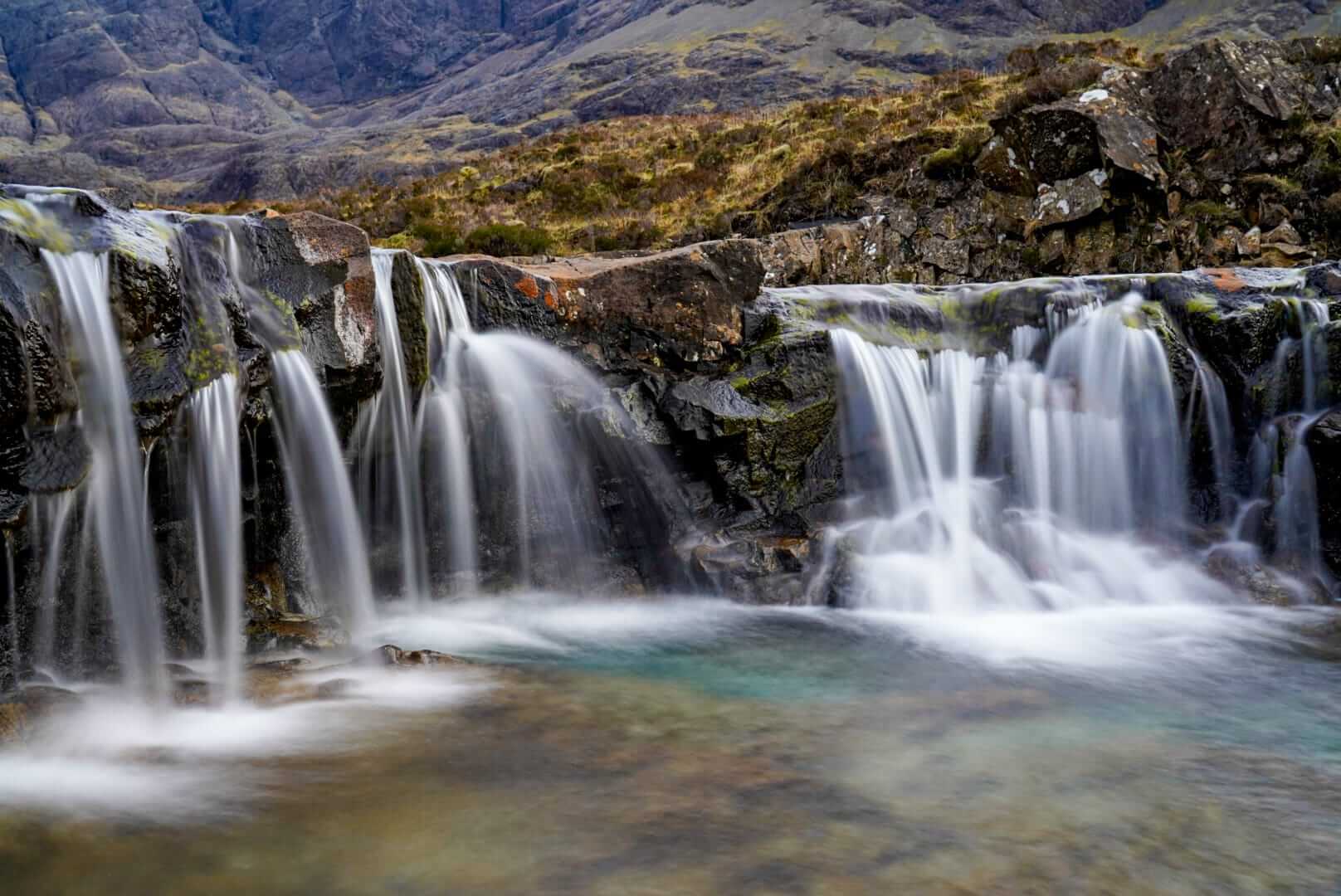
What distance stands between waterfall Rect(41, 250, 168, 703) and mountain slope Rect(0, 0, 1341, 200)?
44.0 m

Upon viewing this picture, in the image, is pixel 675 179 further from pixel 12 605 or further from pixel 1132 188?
pixel 12 605

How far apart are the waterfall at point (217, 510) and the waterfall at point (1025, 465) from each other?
5.84 meters

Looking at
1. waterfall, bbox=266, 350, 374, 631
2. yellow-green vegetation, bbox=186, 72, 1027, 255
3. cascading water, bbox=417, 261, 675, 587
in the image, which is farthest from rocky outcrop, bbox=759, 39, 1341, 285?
waterfall, bbox=266, 350, 374, 631

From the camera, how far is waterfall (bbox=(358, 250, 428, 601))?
8.17 meters

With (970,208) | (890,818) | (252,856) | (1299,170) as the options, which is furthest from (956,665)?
(1299,170)

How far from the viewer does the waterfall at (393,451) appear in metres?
8.17

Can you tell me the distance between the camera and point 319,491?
25.1ft

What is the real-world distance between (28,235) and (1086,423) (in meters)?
10.4

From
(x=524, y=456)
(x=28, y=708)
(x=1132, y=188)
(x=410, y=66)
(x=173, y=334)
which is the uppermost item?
(x=410, y=66)

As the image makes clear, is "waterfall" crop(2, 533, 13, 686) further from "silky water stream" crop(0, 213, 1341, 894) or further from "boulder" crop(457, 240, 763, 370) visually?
"boulder" crop(457, 240, 763, 370)

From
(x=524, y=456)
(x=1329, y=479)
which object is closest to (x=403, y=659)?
(x=524, y=456)

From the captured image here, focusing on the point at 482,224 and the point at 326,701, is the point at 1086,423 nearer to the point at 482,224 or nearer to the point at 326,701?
the point at 326,701

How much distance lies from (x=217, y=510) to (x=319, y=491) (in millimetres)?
1092

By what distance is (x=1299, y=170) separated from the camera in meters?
15.6
